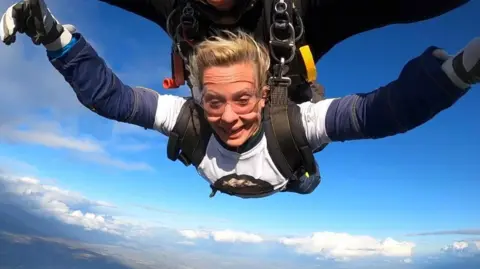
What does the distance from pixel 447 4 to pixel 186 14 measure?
1.37 metres

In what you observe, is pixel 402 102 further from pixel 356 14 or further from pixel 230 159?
pixel 230 159

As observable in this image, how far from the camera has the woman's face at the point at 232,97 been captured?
2.93 m

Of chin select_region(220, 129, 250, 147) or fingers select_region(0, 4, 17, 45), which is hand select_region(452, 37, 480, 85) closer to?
chin select_region(220, 129, 250, 147)

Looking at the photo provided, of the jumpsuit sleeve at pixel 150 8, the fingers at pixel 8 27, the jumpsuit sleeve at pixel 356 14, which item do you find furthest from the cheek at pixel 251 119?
the fingers at pixel 8 27

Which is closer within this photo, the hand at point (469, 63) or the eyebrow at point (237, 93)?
the hand at point (469, 63)

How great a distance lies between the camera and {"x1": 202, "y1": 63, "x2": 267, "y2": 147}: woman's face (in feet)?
9.62

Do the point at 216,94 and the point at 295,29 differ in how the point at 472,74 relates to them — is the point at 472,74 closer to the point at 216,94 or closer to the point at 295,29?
the point at 295,29

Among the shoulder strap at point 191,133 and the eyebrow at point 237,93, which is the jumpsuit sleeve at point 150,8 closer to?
the shoulder strap at point 191,133

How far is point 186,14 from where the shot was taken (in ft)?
9.66

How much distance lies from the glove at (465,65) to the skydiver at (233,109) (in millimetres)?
168

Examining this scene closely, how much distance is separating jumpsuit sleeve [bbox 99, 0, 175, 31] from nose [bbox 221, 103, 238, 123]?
2.67ft

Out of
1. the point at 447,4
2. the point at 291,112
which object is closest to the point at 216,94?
the point at 291,112

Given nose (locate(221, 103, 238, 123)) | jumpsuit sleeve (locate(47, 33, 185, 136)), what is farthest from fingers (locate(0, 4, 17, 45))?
nose (locate(221, 103, 238, 123))

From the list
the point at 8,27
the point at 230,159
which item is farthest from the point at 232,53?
the point at 8,27
